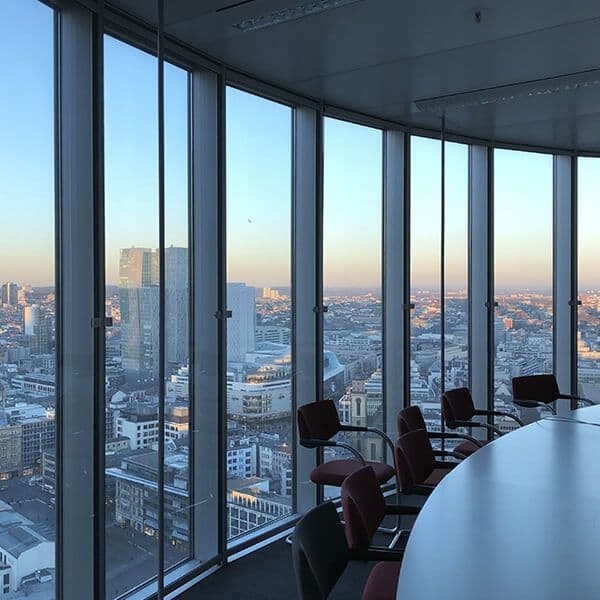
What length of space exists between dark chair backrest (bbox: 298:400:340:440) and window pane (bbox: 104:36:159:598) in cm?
99

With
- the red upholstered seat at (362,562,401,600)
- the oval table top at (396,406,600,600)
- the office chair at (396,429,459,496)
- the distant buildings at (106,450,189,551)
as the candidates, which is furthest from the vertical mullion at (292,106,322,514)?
the red upholstered seat at (362,562,401,600)

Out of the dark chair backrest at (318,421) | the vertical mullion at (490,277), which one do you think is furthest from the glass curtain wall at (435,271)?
the dark chair backrest at (318,421)

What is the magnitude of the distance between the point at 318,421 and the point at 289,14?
2.40 metres

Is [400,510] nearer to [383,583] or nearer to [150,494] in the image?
[383,583]

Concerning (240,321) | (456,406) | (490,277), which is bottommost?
(456,406)

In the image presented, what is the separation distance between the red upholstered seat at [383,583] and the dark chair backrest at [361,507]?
0.12 m

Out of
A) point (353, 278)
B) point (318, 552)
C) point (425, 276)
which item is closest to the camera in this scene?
point (318, 552)

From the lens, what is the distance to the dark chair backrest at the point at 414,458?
10.0ft

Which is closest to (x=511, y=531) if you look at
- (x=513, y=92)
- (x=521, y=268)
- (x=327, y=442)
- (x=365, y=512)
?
(x=365, y=512)

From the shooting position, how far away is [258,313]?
4.34 metres

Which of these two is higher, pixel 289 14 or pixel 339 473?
pixel 289 14

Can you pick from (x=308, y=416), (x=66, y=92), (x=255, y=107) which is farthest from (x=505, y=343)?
(x=66, y=92)

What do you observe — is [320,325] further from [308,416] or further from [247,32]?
[247,32]

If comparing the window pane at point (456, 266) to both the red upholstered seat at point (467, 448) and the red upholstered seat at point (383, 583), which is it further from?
the red upholstered seat at point (383, 583)
